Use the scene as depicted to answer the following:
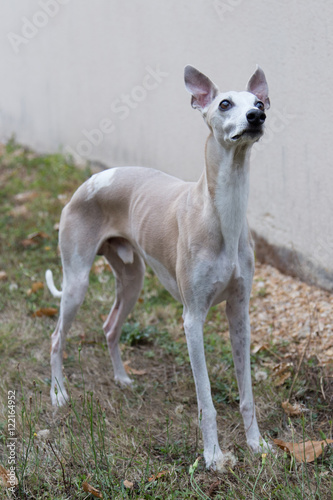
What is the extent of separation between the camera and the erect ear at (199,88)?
3240 mm

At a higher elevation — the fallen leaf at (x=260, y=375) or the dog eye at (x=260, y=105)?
the dog eye at (x=260, y=105)

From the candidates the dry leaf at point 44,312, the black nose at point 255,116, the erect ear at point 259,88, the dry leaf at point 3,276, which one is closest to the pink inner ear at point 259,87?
the erect ear at point 259,88

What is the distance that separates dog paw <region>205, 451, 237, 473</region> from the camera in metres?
3.04

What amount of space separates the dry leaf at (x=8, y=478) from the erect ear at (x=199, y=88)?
2073mm

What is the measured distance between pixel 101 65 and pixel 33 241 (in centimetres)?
250

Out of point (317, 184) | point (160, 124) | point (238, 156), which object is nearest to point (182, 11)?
point (160, 124)

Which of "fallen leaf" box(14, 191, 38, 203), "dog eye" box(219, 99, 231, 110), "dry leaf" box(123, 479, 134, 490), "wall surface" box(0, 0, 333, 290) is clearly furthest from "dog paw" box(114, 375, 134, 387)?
"fallen leaf" box(14, 191, 38, 203)

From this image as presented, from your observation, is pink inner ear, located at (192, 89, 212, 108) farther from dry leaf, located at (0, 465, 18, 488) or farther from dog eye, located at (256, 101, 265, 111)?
dry leaf, located at (0, 465, 18, 488)

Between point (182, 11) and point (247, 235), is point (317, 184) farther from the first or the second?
point (182, 11)

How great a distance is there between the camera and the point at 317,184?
4.74 m

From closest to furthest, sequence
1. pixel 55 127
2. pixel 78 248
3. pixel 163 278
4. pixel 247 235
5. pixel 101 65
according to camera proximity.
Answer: pixel 247 235, pixel 163 278, pixel 78 248, pixel 101 65, pixel 55 127

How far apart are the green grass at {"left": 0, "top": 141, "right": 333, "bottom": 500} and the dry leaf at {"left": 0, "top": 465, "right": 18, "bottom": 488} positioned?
27 mm

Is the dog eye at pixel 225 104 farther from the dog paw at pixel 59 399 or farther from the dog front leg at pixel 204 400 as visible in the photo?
the dog paw at pixel 59 399

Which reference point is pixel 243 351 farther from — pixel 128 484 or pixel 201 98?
pixel 201 98
